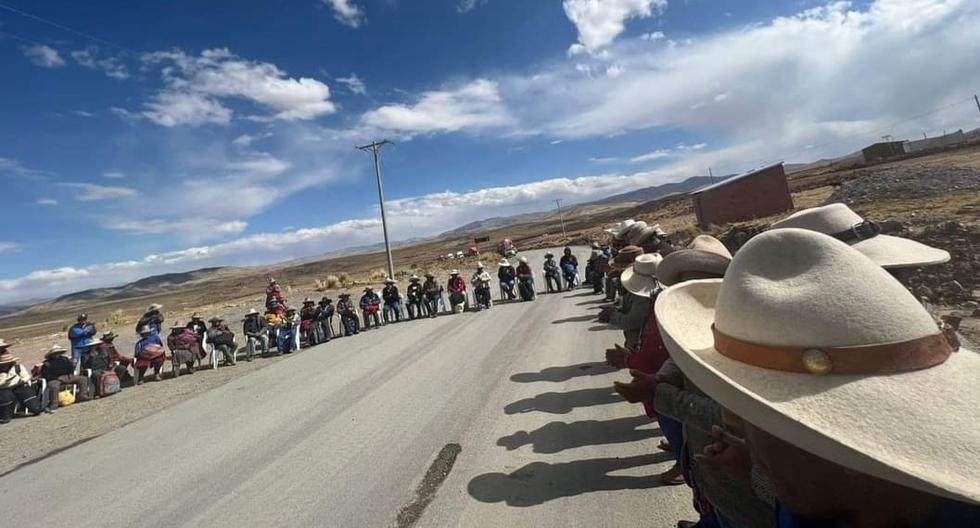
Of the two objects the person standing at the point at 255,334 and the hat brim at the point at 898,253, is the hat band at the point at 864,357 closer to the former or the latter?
the hat brim at the point at 898,253

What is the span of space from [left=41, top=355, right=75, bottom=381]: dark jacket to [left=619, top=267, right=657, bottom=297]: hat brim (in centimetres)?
1082

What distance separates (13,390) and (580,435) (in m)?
9.78

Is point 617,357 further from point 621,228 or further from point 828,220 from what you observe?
point 621,228

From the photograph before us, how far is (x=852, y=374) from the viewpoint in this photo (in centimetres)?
107

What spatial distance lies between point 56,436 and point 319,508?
5810 millimetres

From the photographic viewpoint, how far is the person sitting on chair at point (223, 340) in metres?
10.9

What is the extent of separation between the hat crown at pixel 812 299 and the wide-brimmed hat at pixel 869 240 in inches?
61.4

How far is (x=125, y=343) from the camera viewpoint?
63.3 feet

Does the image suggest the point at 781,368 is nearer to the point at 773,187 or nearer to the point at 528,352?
the point at 528,352

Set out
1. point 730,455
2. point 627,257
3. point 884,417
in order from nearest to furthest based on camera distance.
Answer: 1. point 884,417
2. point 730,455
3. point 627,257

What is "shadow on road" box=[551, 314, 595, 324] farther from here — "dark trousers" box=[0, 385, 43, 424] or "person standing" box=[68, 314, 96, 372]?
"person standing" box=[68, 314, 96, 372]

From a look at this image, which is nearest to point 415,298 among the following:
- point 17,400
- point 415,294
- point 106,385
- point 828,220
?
point 415,294

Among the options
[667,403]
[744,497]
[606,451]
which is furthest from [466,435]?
[744,497]

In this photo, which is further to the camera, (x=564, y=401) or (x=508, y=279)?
(x=508, y=279)
